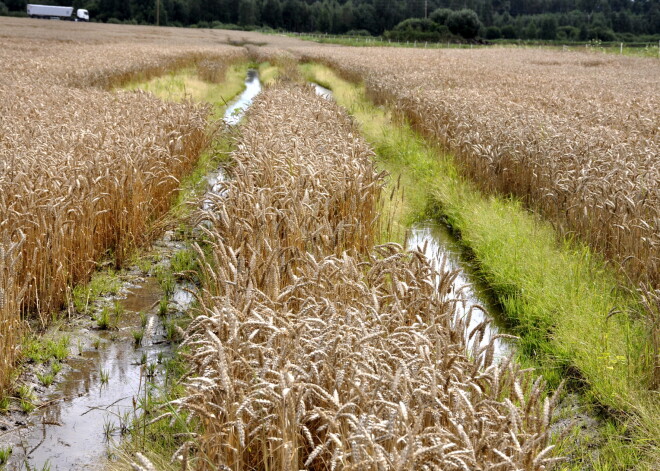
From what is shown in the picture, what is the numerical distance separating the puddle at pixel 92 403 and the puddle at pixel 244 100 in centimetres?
1041

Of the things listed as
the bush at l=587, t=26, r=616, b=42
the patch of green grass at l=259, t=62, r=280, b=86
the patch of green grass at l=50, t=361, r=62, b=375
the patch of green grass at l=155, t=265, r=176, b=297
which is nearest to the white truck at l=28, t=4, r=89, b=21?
the bush at l=587, t=26, r=616, b=42

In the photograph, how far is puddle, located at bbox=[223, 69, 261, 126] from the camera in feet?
55.9

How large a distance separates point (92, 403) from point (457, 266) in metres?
4.29

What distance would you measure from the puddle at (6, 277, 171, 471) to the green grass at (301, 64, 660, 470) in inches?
109

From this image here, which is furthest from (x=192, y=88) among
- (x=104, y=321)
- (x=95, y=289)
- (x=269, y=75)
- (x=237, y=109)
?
(x=104, y=321)

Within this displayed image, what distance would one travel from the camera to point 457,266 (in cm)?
765

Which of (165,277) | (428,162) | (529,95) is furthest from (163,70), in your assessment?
(165,277)

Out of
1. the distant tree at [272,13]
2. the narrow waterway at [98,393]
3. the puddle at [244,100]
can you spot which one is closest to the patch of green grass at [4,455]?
the narrow waterway at [98,393]

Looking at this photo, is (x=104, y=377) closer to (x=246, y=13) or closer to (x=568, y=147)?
(x=568, y=147)

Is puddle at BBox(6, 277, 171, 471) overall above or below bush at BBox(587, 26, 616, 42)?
below

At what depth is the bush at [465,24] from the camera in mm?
74750

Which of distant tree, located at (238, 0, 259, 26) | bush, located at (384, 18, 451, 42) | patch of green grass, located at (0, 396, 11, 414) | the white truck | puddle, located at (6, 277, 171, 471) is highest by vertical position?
distant tree, located at (238, 0, 259, 26)

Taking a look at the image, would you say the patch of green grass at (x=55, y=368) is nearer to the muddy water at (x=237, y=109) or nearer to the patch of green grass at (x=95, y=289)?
the patch of green grass at (x=95, y=289)

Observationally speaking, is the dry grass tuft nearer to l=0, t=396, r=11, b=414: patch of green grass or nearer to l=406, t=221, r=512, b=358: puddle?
l=406, t=221, r=512, b=358: puddle
